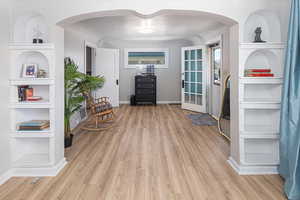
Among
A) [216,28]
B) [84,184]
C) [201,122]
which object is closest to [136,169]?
[84,184]

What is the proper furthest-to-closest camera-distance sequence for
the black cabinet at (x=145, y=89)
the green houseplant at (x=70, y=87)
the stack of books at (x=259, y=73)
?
the black cabinet at (x=145, y=89), the green houseplant at (x=70, y=87), the stack of books at (x=259, y=73)

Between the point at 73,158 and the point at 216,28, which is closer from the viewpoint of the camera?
the point at 73,158

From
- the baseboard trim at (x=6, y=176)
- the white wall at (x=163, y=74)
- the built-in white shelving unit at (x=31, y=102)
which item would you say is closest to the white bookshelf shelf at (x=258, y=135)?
the built-in white shelving unit at (x=31, y=102)

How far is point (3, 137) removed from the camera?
257cm

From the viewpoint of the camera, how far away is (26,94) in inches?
112

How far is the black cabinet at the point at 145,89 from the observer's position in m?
8.36

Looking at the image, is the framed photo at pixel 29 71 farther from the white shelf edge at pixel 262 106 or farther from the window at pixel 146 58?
the window at pixel 146 58

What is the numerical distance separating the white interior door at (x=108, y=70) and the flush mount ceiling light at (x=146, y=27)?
160 centimetres

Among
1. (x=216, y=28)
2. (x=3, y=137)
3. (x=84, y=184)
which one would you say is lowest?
(x=84, y=184)

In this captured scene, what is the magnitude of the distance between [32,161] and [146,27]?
4498mm

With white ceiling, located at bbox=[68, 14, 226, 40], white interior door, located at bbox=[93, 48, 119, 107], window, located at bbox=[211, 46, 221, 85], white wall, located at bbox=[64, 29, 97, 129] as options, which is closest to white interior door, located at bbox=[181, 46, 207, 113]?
window, located at bbox=[211, 46, 221, 85]

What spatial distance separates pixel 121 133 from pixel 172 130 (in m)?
1.08

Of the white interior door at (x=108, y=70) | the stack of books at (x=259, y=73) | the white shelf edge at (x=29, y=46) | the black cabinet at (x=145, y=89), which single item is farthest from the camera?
the black cabinet at (x=145, y=89)

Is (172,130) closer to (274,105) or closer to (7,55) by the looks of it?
(274,105)
